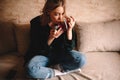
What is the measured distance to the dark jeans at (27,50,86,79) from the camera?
1593mm

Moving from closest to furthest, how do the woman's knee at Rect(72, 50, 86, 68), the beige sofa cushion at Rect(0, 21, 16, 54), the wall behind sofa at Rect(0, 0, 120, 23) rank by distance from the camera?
the woman's knee at Rect(72, 50, 86, 68) → the beige sofa cushion at Rect(0, 21, 16, 54) → the wall behind sofa at Rect(0, 0, 120, 23)

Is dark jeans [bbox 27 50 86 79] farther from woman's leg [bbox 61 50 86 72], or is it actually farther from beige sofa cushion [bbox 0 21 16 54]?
beige sofa cushion [bbox 0 21 16 54]

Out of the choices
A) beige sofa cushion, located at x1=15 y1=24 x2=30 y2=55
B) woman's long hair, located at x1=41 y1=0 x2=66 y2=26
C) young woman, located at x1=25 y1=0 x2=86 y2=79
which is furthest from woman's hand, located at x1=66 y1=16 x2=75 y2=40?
beige sofa cushion, located at x1=15 y1=24 x2=30 y2=55

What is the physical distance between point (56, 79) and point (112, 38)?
75 centimetres

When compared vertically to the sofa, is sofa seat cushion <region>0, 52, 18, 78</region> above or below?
below

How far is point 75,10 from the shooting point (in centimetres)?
215

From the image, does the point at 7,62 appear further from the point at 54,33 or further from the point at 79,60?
the point at 79,60

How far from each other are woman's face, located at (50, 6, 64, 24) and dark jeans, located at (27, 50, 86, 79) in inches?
11.7

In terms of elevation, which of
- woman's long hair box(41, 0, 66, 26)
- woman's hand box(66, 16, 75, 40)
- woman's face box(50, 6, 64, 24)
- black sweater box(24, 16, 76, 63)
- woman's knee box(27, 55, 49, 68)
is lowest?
woman's knee box(27, 55, 49, 68)

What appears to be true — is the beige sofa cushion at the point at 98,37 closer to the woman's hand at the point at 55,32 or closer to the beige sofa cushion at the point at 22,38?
the woman's hand at the point at 55,32

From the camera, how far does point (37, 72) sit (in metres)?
1.59

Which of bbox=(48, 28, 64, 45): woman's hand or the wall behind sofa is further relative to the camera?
the wall behind sofa

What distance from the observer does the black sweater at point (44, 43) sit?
1.69 metres

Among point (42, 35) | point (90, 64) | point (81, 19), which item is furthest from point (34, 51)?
point (81, 19)
